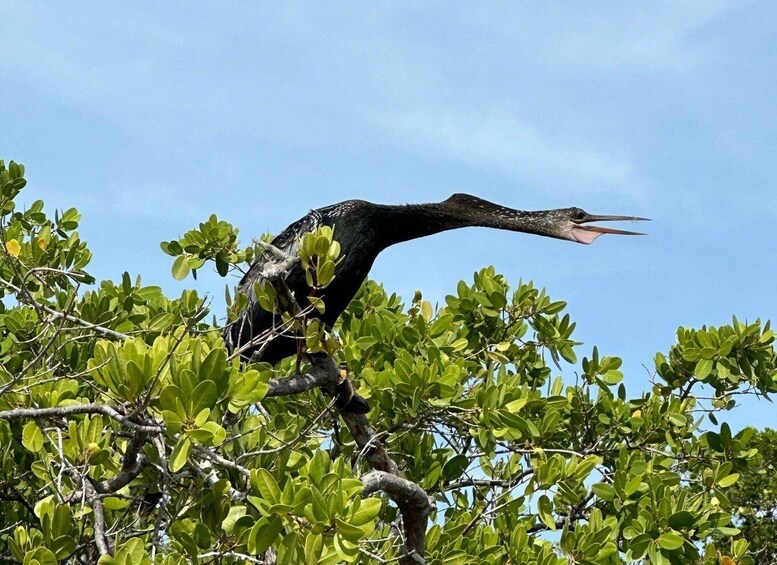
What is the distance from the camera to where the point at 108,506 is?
10.2 ft

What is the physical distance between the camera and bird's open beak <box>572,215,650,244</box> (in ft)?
18.2

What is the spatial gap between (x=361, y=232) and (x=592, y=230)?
1757 mm

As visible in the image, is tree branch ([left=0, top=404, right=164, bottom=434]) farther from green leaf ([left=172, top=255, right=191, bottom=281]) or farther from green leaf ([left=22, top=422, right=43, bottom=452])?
green leaf ([left=172, top=255, right=191, bottom=281])

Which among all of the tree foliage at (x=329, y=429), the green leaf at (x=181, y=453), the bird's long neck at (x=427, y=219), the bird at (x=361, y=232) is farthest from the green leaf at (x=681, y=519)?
the green leaf at (x=181, y=453)

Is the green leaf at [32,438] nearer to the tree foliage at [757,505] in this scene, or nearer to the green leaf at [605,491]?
the green leaf at [605,491]

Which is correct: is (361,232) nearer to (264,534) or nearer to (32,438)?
(32,438)

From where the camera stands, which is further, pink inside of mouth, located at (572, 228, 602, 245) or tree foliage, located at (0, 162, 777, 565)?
pink inside of mouth, located at (572, 228, 602, 245)

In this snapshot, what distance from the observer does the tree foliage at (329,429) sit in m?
2.54

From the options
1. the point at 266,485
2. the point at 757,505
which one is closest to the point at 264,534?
the point at 266,485

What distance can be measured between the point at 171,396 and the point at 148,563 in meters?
Result: 0.52

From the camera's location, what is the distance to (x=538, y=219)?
5508 millimetres

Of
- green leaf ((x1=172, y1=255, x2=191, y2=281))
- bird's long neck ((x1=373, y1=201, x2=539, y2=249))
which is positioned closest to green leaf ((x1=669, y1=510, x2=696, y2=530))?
bird's long neck ((x1=373, y1=201, x2=539, y2=249))

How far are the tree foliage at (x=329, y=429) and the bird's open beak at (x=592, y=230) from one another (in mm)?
454

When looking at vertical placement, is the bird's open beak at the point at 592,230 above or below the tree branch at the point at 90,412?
above
